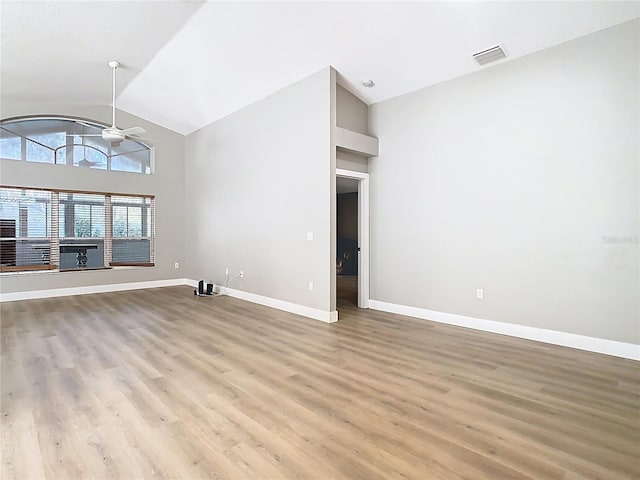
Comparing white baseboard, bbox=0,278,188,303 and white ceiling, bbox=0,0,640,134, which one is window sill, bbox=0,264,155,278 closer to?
white baseboard, bbox=0,278,188,303

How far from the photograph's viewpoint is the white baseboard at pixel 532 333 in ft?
12.1

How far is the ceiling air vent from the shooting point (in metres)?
4.18

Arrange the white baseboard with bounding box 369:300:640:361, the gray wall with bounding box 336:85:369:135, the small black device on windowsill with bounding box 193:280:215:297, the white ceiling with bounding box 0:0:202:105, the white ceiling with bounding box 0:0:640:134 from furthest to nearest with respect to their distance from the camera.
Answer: the small black device on windowsill with bounding box 193:280:215:297 → the gray wall with bounding box 336:85:369:135 → the white ceiling with bounding box 0:0:202:105 → the white ceiling with bounding box 0:0:640:134 → the white baseboard with bounding box 369:300:640:361

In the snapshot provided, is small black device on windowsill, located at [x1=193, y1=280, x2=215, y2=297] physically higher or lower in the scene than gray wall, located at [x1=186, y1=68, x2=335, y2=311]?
lower

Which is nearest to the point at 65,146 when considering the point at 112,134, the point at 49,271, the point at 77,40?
the point at 49,271

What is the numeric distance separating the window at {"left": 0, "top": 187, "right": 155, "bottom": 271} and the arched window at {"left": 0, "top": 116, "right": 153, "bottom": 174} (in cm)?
65

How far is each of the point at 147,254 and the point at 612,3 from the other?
28.9ft

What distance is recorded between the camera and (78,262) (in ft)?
24.5

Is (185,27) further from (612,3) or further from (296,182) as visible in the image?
(612,3)

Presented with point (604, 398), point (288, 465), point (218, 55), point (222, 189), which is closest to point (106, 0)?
point (218, 55)

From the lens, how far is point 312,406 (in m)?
2.65

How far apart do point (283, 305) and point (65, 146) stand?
568cm

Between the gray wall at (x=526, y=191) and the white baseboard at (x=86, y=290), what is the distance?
547 cm

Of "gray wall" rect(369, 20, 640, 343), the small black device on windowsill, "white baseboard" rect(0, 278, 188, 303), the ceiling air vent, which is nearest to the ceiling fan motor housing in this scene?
the small black device on windowsill
